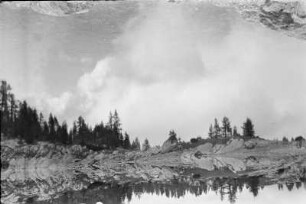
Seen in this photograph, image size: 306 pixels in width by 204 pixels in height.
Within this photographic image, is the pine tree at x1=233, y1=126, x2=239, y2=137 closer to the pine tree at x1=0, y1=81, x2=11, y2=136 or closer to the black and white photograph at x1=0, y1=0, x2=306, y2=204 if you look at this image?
the black and white photograph at x1=0, y1=0, x2=306, y2=204

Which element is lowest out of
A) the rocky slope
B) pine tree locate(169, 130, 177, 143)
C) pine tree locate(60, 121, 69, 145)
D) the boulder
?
the rocky slope

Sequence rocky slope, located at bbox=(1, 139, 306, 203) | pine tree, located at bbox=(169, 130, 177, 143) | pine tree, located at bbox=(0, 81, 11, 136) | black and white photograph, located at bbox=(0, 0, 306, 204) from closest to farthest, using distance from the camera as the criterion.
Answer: pine tree, located at bbox=(0, 81, 11, 136)
rocky slope, located at bbox=(1, 139, 306, 203)
black and white photograph, located at bbox=(0, 0, 306, 204)
pine tree, located at bbox=(169, 130, 177, 143)

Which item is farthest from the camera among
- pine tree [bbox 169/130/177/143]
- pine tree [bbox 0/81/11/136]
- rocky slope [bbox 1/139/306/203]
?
pine tree [bbox 169/130/177/143]

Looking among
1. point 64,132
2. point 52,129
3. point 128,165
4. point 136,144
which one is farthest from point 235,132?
point 52,129

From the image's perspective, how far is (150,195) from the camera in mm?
4711

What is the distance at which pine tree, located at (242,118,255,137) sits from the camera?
477 centimetres

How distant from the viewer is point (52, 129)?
4.50 metres

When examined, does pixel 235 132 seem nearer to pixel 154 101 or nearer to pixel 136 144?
Result: pixel 154 101

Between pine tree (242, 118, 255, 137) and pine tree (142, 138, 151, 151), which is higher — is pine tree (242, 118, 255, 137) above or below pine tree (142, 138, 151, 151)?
above

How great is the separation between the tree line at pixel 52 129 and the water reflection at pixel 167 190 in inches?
15.7

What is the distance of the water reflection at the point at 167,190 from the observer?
4.64 m

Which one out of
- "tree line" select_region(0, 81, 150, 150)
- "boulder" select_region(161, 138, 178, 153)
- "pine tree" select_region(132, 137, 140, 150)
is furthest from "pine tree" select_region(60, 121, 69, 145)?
"boulder" select_region(161, 138, 178, 153)

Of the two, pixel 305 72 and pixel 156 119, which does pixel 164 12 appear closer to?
pixel 156 119

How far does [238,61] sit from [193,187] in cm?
134
